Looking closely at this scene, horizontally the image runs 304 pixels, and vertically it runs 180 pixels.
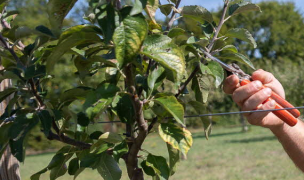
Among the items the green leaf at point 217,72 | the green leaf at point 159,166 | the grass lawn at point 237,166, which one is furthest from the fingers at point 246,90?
the grass lawn at point 237,166

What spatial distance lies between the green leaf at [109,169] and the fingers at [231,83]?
1.77ft

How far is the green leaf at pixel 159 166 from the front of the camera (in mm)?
1230

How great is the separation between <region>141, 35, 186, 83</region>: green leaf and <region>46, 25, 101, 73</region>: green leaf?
0.15 m

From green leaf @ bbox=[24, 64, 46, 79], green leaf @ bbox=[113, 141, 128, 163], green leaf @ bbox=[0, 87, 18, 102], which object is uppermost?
green leaf @ bbox=[24, 64, 46, 79]

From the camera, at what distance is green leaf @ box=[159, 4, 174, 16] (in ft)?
4.08

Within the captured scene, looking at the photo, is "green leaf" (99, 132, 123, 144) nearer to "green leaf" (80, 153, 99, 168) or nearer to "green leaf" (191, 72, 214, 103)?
"green leaf" (80, 153, 99, 168)

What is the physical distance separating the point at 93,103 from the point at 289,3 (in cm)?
3960

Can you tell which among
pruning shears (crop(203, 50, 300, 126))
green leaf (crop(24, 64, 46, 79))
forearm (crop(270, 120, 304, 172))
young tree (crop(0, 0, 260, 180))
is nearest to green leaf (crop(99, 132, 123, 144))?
young tree (crop(0, 0, 260, 180))

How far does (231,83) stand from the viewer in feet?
4.67

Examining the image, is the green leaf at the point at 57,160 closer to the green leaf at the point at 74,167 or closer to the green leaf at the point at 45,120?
the green leaf at the point at 74,167

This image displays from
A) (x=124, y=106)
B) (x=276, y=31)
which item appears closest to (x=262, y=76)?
(x=124, y=106)

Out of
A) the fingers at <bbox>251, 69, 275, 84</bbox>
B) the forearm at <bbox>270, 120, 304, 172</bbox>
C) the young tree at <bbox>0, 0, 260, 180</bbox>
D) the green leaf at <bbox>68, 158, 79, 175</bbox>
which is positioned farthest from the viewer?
the forearm at <bbox>270, 120, 304, 172</bbox>

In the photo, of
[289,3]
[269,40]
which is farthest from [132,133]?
[289,3]

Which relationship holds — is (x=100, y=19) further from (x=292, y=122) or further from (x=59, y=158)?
(x=292, y=122)
